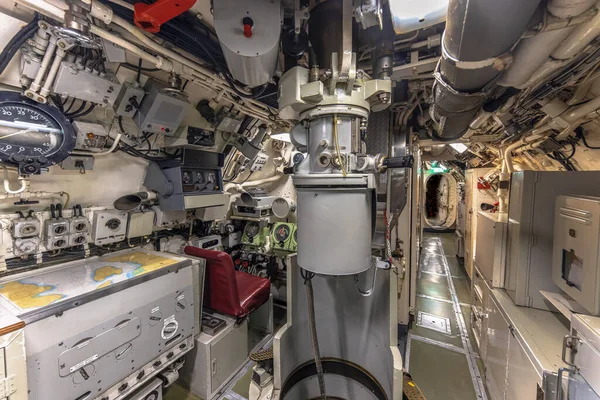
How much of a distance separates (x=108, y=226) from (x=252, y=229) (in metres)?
1.77

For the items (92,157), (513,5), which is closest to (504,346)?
(513,5)

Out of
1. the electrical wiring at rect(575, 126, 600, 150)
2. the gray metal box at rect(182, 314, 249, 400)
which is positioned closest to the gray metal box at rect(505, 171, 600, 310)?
the electrical wiring at rect(575, 126, 600, 150)

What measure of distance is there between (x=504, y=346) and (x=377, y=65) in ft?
7.21

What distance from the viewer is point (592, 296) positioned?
1.11 metres

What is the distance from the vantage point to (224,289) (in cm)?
235

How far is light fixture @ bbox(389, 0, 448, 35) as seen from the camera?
91cm

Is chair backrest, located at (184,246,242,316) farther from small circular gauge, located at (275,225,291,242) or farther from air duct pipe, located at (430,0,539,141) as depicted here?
air duct pipe, located at (430,0,539,141)

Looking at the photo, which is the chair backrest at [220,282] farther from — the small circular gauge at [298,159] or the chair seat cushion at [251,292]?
the small circular gauge at [298,159]

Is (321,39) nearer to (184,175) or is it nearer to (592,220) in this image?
(592,220)

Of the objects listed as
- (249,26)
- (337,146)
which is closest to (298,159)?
(337,146)

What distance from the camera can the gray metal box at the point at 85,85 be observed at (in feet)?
4.68

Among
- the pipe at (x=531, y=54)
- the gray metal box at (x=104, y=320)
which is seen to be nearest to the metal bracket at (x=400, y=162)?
the pipe at (x=531, y=54)

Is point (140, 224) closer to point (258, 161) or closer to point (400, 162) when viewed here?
point (258, 161)

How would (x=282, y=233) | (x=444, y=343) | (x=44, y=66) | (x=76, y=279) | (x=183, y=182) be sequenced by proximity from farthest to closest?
(x=282, y=233), (x=444, y=343), (x=183, y=182), (x=76, y=279), (x=44, y=66)
